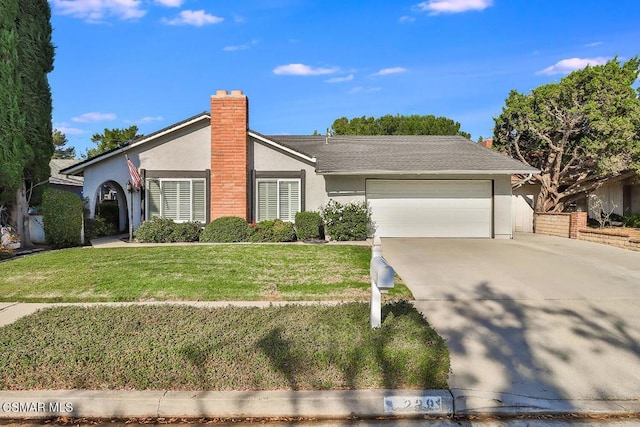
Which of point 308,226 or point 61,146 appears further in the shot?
point 61,146

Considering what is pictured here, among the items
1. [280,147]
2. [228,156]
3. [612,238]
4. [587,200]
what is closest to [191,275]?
[228,156]

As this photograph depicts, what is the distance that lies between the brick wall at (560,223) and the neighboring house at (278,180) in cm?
221

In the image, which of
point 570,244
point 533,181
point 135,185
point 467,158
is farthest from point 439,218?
point 135,185

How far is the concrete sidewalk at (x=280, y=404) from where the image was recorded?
3.50 m

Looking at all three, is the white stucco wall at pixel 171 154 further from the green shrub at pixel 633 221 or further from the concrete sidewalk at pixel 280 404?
the green shrub at pixel 633 221

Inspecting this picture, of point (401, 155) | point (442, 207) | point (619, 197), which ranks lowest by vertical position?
point (442, 207)

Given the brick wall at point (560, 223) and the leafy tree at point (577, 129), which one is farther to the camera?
the leafy tree at point (577, 129)

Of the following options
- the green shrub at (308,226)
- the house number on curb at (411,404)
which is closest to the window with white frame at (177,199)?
the green shrub at (308,226)

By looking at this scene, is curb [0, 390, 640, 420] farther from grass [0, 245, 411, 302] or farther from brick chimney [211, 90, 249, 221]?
brick chimney [211, 90, 249, 221]

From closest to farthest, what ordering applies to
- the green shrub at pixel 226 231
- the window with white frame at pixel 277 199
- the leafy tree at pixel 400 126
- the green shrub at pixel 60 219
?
the green shrub at pixel 60 219 → the green shrub at pixel 226 231 → the window with white frame at pixel 277 199 → the leafy tree at pixel 400 126

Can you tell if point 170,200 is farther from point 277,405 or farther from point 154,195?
point 277,405

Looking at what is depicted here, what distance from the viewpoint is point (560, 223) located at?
15.5m

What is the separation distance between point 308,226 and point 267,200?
212cm

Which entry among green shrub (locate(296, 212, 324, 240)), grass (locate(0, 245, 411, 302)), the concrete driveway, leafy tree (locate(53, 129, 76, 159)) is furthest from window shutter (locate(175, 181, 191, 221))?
leafy tree (locate(53, 129, 76, 159))
